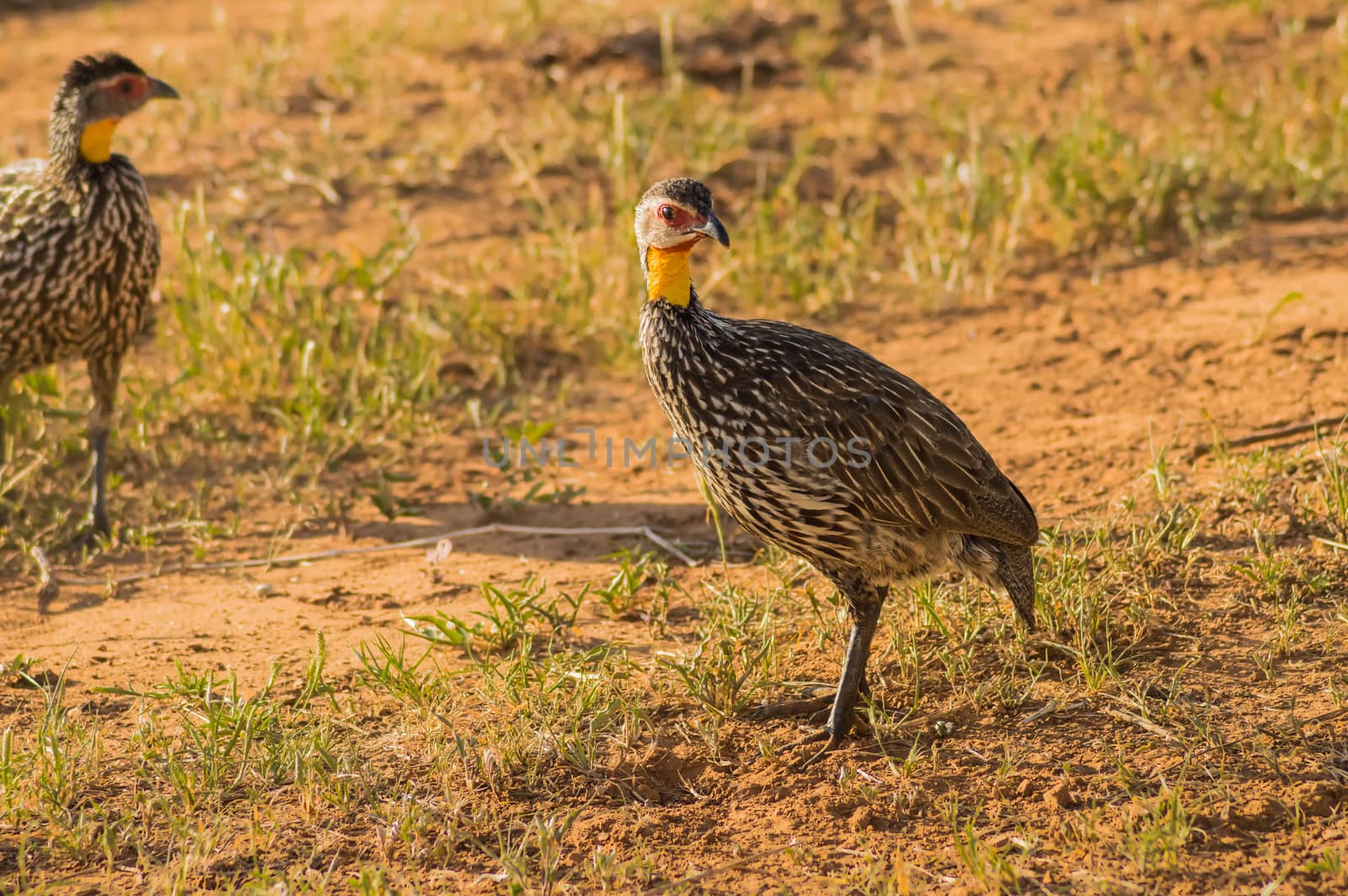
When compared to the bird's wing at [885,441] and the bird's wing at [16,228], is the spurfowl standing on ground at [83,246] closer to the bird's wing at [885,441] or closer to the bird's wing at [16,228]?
the bird's wing at [16,228]

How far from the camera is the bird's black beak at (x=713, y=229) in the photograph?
4.33 m

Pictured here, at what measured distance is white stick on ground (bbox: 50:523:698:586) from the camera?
5.63 meters

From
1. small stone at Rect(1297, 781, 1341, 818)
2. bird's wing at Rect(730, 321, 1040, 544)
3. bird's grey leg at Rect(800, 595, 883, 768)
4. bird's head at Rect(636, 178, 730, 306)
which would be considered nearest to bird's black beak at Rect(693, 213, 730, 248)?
bird's head at Rect(636, 178, 730, 306)

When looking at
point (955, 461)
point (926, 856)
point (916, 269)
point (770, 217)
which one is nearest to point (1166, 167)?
point (916, 269)

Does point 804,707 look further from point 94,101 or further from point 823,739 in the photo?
point 94,101

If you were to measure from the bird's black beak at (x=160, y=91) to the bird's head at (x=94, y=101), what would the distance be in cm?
12

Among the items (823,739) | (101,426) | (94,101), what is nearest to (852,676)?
(823,739)

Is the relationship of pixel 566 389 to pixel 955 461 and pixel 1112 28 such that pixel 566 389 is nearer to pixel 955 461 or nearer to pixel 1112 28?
pixel 955 461

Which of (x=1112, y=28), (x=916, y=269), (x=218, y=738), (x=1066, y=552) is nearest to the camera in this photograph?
(x=218, y=738)

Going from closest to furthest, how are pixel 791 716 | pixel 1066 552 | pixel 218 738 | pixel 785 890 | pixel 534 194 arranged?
pixel 785 890 → pixel 218 738 → pixel 791 716 → pixel 1066 552 → pixel 534 194

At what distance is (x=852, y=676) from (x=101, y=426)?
3443 mm

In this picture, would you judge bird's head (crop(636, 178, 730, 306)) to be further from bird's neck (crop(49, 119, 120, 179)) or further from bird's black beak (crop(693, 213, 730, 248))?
bird's neck (crop(49, 119, 120, 179))

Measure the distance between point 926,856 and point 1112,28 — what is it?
7735 millimetres

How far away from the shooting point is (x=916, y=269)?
7.50 metres
